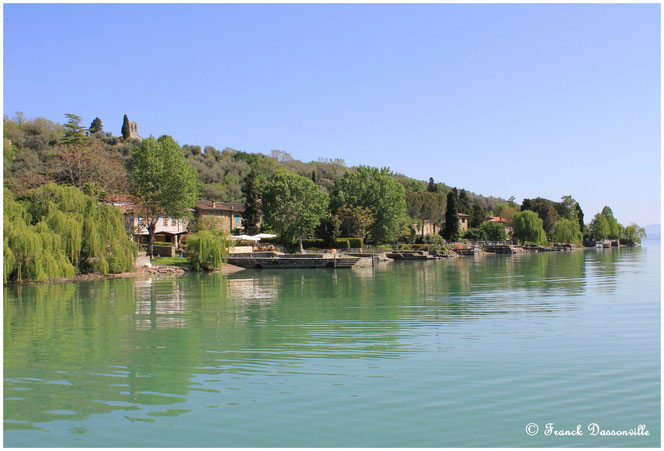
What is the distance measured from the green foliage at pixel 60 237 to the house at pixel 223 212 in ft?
125

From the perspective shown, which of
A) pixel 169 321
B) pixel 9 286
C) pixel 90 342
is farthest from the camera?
pixel 9 286

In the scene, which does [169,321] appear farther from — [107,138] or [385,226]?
[107,138]

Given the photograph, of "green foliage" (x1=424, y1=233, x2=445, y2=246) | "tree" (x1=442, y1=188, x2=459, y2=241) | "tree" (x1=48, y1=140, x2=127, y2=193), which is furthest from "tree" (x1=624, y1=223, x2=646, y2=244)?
"tree" (x1=48, y1=140, x2=127, y2=193)

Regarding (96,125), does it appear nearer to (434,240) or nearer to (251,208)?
(251,208)

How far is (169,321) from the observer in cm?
1767

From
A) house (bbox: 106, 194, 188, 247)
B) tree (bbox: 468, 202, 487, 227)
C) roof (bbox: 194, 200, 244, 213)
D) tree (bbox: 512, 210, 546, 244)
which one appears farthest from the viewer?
tree (bbox: 468, 202, 487, 227)

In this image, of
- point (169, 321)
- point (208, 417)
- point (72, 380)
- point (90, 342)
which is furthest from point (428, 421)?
point (169, 321)

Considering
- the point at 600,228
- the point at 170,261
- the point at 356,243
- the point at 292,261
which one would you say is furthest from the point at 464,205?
the point at 170,261

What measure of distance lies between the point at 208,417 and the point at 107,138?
130368 millimetres

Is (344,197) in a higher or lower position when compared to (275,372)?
higher

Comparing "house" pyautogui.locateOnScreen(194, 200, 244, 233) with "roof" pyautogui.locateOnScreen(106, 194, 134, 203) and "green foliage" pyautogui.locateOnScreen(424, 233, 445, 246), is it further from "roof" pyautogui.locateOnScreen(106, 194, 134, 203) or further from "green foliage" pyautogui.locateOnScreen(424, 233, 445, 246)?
"green foliage" pyautogui.locateOnScreen(424, 233, 445, 246)

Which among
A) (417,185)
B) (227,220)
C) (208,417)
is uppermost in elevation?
(417,185)

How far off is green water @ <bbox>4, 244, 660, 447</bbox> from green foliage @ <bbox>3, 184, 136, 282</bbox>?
8.36 m

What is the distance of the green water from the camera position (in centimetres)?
781
